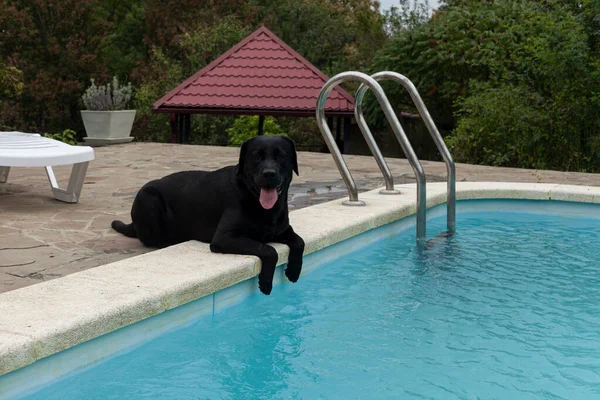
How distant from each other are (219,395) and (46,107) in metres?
27.9

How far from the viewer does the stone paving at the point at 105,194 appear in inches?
197

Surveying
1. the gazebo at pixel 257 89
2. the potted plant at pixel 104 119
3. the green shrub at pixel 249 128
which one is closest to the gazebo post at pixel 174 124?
the gazebo at pixel 257 89

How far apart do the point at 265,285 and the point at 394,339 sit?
854 mm

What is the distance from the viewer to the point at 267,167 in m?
4.59

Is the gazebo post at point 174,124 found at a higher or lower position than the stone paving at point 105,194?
higher

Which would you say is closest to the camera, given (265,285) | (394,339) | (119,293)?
(119,293)

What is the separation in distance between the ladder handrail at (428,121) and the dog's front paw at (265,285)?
2357 millimetres

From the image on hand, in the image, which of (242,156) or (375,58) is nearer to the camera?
(242,156)

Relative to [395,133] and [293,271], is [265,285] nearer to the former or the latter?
[293,271]

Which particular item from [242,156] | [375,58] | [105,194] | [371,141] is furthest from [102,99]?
[242,156]

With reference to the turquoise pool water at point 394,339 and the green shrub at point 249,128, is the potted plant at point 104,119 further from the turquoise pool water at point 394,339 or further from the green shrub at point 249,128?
the turquoise pool water at point 394,339

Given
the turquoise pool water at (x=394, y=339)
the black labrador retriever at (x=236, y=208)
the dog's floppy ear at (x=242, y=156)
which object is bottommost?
the turquoise pool water at (x=394, y=339)

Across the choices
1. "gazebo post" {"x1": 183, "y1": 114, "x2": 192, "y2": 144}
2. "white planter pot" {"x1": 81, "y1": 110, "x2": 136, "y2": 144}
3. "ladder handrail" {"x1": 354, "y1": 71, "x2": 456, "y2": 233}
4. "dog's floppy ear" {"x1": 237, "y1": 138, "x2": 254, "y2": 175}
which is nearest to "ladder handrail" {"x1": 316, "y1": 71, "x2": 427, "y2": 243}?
"ladder handrail" {"x1": 354, "y1": 71, "x2": 456, "y2": 233}

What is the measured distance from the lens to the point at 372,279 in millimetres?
5707
